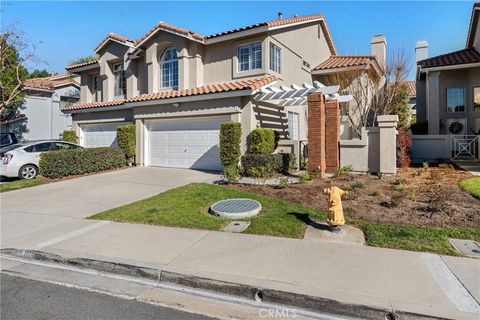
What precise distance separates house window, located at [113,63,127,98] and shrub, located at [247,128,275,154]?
10.8 m

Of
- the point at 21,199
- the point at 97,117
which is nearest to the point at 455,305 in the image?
the point at 21,199

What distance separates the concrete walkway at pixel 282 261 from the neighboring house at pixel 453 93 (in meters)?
14.6

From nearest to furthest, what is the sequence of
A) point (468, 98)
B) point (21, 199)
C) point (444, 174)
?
point (21, 199) → point (444, 174) → point (468, 98)

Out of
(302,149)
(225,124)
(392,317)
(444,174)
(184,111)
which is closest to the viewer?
(392,317)

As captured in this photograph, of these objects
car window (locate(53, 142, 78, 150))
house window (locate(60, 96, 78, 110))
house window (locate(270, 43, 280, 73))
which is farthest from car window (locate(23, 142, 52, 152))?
house window (locate(60, 96, 78, 110))

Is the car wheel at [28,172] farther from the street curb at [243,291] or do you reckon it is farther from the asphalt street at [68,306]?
the asphalt street at [68,306]

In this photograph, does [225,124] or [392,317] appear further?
[225,124]

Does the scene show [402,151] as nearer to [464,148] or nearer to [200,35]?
[464,148]

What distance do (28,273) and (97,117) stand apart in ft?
51.8

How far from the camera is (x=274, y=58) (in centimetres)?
1516

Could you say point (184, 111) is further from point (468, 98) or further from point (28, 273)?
point (468, 98)

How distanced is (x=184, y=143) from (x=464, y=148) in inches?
483

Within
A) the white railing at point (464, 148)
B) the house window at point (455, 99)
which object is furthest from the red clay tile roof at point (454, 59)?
the white railing at point (464, 148)

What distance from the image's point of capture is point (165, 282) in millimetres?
4582
